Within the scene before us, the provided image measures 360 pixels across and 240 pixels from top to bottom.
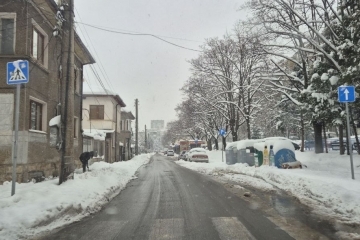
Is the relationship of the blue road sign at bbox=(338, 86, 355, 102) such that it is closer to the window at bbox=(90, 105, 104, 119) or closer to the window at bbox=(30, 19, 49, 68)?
the window at bbox=(30, 19, 49, 68)

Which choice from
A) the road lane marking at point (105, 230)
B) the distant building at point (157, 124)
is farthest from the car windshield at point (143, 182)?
the distant building at point (157, 124)

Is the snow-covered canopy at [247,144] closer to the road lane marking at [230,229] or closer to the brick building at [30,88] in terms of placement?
the brick building at [30,88]

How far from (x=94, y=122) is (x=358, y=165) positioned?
26896 mm

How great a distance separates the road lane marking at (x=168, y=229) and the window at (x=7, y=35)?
29.7 ft

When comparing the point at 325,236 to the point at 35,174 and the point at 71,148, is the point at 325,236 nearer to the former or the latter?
the point at 71,148

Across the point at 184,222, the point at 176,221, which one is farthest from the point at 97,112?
the point at 184,222

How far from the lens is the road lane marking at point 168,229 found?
580 centimetres

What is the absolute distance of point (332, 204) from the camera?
27.2 feet

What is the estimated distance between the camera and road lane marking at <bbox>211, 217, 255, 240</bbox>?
225 inches

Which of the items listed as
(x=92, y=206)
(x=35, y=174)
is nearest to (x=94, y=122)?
(x=35, y=174)

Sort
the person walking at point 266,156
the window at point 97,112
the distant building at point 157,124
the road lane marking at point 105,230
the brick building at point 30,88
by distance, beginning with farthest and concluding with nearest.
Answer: the distant building at point 157,124
the window at point 97,112
the person walking at point 266,156
the brick building at point 30,88
the road lane marking at point 105,230

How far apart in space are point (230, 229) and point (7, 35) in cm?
1071

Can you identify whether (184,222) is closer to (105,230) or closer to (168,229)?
(168,229)

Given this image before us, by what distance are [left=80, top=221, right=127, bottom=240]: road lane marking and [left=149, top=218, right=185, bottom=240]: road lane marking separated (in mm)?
669
